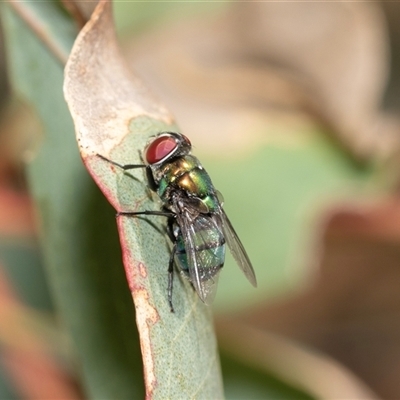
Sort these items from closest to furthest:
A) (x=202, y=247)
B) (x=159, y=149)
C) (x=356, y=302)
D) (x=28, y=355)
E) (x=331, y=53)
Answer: (x=159, y=149) < (x=202, y=247) < (x=28, y=355) < (x=356, y=302) < (x=331, y=53)

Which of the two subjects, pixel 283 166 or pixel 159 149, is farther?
pixel 283 166

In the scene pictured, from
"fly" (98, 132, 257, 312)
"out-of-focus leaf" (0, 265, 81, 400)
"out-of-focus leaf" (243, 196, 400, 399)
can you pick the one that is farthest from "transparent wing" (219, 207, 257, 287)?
"out-of-focus leaf" (0, 265, 81, 400)

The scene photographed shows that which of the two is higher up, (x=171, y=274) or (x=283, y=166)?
(x=283, y=166)

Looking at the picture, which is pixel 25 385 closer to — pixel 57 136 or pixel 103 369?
pixel 103 369

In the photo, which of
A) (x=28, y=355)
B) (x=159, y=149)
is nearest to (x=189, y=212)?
(x=159, y=149)

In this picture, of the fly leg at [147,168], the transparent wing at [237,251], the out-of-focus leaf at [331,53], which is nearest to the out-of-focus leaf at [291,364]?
the transparent wing at [237,251]

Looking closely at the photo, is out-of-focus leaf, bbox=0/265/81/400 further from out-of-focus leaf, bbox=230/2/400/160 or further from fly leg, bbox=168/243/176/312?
out-of-focus leaf, bbox=230/2/400/160

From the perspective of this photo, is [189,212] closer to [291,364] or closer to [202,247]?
[202,247]

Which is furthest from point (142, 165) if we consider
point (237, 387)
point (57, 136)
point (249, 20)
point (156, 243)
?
point (249, 20)
